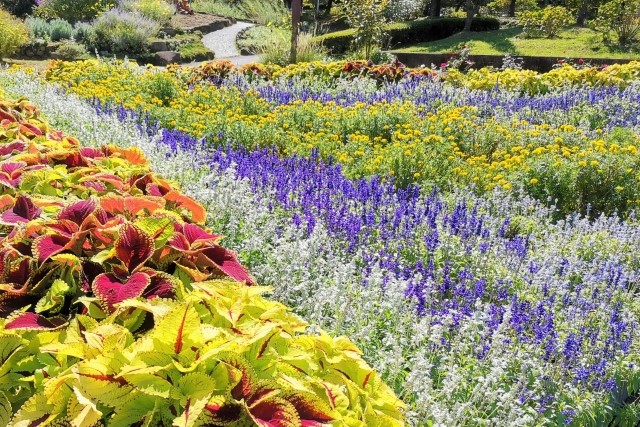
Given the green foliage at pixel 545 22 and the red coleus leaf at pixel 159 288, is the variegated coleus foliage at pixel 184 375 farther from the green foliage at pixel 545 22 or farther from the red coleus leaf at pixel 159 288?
the green foliage at pixel 545 22

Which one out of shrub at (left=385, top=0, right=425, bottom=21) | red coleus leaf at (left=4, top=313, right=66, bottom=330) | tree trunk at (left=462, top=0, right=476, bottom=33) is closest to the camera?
red coleus leaf at (left=4, top=313, right=66, bottom=330)

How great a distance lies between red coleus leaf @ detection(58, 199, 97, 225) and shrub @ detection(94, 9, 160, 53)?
18106mm

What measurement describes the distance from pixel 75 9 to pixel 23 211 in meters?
23.7

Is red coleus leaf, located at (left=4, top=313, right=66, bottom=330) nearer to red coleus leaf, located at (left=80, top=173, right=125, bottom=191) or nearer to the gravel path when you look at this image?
red coleus leaf, located at (left=80, top=173, right=125, bottom=191)

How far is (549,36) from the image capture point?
21.5 metres

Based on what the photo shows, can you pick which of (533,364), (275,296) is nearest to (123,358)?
(275,296)

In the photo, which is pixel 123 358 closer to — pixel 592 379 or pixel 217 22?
pixel 592 379

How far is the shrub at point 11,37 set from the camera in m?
15.4

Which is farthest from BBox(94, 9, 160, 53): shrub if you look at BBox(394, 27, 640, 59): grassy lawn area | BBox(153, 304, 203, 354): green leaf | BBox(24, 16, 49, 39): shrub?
BBox(153, 304, 203, 354): green leaf

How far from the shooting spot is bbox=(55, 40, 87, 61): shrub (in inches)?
682

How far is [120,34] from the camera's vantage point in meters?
18.5

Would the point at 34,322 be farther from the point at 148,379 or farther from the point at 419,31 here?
the point at 419,31

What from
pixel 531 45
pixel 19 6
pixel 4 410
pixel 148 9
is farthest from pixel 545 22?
pixel 19 6

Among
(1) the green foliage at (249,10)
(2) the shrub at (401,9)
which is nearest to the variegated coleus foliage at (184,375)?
(2) the shrub at (401,9)
